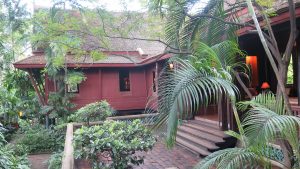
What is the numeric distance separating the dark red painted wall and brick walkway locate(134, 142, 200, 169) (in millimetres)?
7599

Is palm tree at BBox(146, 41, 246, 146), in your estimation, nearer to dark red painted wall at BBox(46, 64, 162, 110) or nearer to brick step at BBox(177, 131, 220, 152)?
brick step at BBox(177, 131, 220, 152)

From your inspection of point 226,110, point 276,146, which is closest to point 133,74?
point 226,110

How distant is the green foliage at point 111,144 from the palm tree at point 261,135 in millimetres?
1505

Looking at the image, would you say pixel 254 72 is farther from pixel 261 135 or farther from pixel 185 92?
pixel 261 135

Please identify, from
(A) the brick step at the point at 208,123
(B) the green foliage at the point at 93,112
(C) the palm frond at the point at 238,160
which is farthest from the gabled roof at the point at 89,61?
(C) the palm frond at the point at 238,160

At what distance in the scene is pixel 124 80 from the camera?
16.5m

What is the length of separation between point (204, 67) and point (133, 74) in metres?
13.1

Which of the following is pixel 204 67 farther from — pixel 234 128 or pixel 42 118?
pixel 42 118

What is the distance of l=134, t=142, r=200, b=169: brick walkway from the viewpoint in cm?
662

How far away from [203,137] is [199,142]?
228mm

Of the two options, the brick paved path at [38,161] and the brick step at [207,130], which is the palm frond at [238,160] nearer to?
the brick step at [207,130]

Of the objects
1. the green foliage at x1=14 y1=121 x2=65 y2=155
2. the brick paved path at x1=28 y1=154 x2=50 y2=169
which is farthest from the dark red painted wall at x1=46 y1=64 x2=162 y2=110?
the brick paved path at x1=28 y1=154 x2=50 y2=169

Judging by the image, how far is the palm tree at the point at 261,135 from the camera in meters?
A: 2.76

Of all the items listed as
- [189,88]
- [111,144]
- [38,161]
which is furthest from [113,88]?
[189,88]
